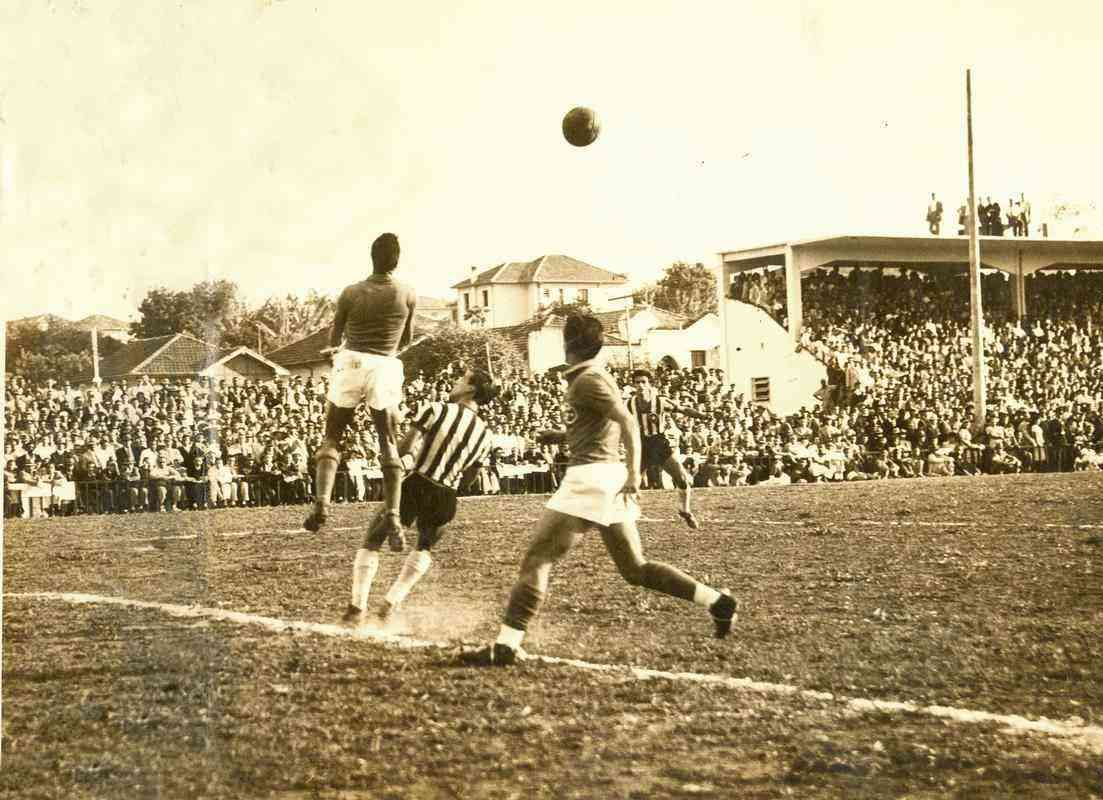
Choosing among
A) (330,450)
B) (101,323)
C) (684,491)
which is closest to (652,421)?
(684,491)

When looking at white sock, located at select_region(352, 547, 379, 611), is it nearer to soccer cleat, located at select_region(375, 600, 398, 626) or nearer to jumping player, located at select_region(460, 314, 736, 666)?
soccer cleat, located at select_region(375, 600, 398, 626)

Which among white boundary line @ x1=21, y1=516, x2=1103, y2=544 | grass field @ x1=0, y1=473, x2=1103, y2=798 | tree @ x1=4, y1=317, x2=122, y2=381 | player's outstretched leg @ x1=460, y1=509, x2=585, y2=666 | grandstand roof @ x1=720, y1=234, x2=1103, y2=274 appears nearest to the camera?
grass field @ x1=0, y1=473, x2=1103, y2=798

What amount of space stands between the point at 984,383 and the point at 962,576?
11655 mm

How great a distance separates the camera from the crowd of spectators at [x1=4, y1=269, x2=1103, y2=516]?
11.8 metres

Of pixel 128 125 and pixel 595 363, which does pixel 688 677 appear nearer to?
pixel 595 363

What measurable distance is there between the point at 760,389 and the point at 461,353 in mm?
11755

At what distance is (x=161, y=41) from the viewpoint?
629cm

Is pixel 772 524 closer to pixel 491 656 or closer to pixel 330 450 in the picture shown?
pixel 330 450

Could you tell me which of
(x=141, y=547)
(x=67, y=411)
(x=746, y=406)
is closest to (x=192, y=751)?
(x=141, y=547)

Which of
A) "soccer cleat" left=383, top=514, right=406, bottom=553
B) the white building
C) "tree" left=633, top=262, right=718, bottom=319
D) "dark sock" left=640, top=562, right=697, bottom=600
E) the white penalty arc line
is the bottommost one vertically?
the white penalty arc line

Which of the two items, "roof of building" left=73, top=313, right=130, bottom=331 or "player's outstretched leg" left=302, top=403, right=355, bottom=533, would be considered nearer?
"player's outstretched leg" left=302, top=403, right=355, bottom=533

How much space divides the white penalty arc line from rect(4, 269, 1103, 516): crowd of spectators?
95.4 inches

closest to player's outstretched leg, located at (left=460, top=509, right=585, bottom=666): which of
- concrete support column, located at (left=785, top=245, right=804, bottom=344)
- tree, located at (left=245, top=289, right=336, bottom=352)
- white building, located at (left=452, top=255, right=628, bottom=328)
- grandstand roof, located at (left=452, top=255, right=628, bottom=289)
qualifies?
tree, located at (left=245, top=289, right=336, bottom=352)

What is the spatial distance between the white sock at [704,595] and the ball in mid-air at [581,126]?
258 centimetres
